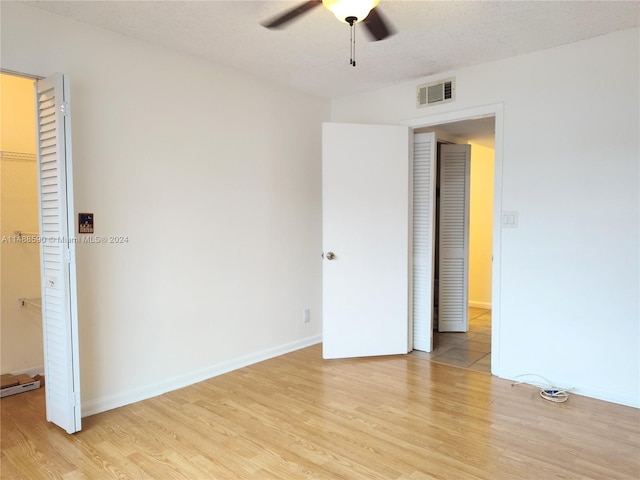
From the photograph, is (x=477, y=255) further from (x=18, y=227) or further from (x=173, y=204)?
(x=18, y=227)

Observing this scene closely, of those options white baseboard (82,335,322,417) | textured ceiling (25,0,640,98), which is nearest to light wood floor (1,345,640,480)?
white baseboard (82,335,322,417)

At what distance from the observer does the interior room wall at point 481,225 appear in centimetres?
589

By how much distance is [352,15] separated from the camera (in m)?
1.89

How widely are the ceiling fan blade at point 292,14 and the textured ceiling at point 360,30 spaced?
0.16 ft

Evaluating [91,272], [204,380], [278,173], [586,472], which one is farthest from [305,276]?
[586,472]

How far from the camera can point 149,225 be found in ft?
9.47

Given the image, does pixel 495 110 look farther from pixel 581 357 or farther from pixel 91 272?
pixel 91 272

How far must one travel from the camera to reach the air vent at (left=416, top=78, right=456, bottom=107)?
343 centimetres

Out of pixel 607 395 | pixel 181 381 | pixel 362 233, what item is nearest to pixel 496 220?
pixel 362 233

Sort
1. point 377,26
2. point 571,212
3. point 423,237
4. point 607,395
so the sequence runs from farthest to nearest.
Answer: point 423,237
point 571,212
point 607,395
point 377,26

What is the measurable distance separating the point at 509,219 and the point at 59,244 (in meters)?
3.00

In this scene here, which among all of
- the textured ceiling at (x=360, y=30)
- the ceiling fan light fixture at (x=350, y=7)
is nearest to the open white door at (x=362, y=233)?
the textured ceiling at (x=360, y=30)

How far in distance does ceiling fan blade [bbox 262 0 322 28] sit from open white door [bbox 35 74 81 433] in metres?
1.21

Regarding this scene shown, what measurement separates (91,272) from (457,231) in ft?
11.8
